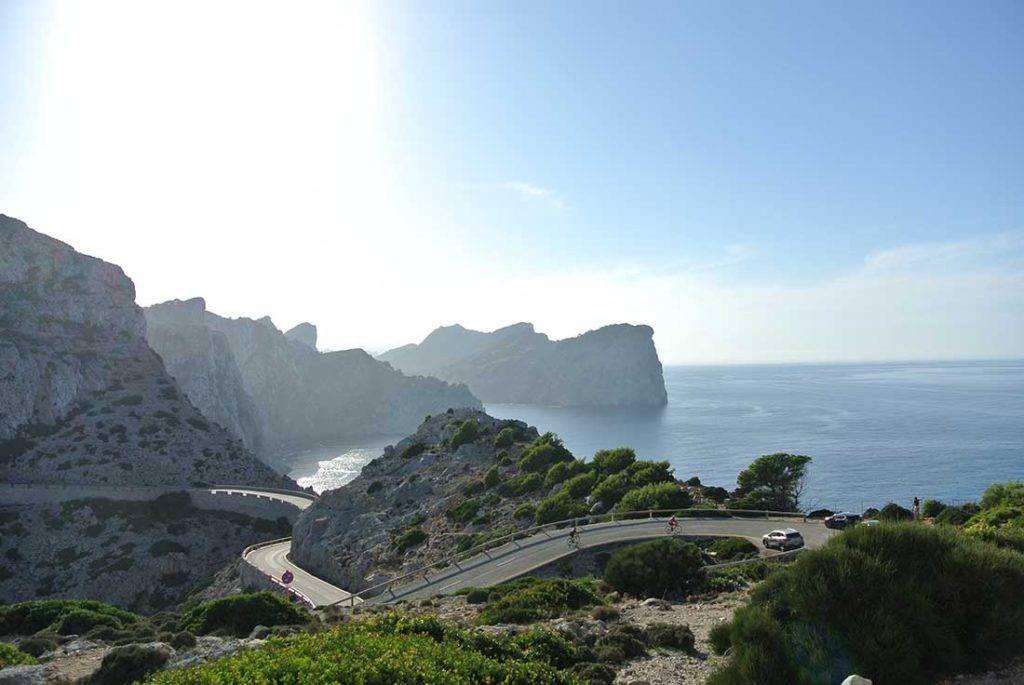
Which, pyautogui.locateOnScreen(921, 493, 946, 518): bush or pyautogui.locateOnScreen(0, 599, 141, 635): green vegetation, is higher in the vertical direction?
pyautogui.locateOnScreen(921, 493, 946, 518): bush

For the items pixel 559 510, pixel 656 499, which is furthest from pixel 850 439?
pixel 559 510

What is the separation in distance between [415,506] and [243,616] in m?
28.6

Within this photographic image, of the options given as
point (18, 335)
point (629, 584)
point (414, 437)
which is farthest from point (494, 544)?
point (18, 335)

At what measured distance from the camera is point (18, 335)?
269 feet

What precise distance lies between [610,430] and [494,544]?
123 meters

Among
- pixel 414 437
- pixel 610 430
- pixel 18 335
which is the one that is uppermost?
pixel 18 335

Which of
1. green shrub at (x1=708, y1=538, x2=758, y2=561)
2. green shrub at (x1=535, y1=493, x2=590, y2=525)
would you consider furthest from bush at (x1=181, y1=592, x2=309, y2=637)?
green shrub at (x1=535, y1=493, x2=590, y2=525)

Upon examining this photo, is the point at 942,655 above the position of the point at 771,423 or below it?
above

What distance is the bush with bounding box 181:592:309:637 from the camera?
65.1 ft

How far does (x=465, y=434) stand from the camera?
57.9 metres

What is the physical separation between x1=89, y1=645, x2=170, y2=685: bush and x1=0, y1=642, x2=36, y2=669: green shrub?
413 centimetres

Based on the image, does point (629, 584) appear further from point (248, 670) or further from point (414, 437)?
point (414, 437)

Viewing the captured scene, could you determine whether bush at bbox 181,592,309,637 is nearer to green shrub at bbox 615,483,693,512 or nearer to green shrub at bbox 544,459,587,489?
green shrub at bbox 615,483,693,512

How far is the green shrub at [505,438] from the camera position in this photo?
55625 mm
